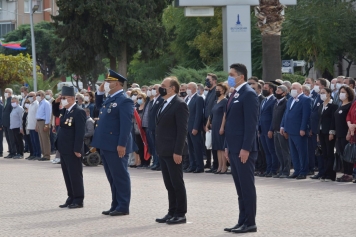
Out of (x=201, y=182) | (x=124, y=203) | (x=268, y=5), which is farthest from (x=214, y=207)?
(x=268, y=5)

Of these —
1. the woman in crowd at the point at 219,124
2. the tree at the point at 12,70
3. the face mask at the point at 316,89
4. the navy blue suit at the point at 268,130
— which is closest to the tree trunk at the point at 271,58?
the face mask at the point at 316,89

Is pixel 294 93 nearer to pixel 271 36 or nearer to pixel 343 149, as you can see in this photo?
pixel 343 149

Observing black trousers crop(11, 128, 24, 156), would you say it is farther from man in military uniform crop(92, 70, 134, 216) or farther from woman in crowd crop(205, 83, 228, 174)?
man in military uniform crop(92, 70, 134, 216)

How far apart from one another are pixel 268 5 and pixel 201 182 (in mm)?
10259

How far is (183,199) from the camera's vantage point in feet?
37.4

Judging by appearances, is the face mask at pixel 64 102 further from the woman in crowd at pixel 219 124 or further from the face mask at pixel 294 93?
the face mask at pixel 294 93

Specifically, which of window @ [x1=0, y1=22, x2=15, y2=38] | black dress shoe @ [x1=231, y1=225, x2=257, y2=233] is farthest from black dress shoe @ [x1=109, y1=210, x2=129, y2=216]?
window @ [x1=0, y1=22, x2=15, y2=38]

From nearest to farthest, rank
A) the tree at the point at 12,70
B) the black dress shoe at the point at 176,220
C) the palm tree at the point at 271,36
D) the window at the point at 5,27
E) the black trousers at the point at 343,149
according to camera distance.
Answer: the black dress shoe at the point at 176,220
the black trousers at the point at 343,149
the palm tree at the point at 271,36
the tree at the point at 12,70
the window at the point at 5,27

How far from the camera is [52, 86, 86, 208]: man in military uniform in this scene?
1327 centimetres

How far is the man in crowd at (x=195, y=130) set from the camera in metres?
19.8

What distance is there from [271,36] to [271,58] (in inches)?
30.4

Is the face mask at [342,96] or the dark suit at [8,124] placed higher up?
the face mask at [342,96]

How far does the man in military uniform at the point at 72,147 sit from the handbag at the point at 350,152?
5.48 meters

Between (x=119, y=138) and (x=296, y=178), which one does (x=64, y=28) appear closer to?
(x=296, y=178)
